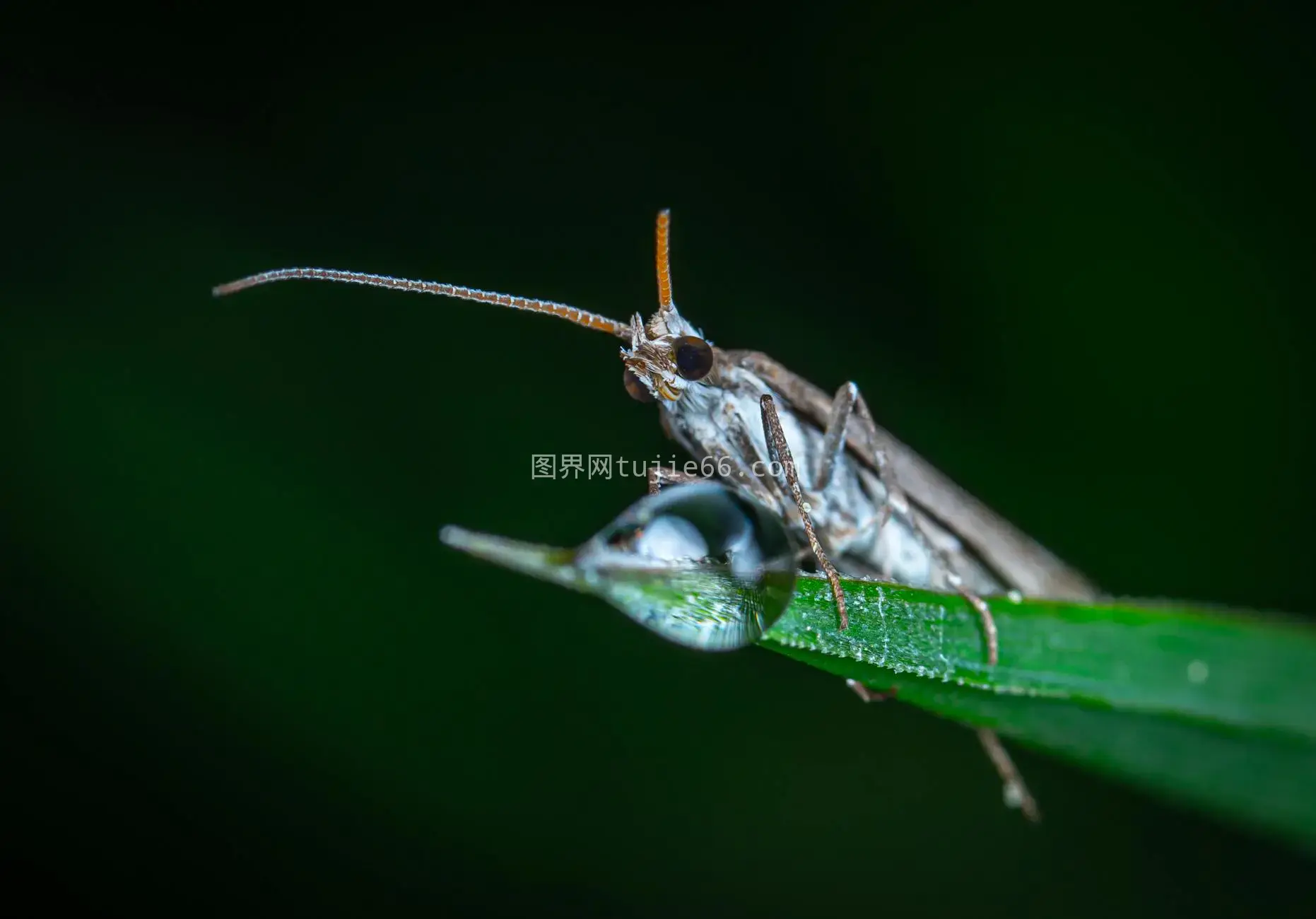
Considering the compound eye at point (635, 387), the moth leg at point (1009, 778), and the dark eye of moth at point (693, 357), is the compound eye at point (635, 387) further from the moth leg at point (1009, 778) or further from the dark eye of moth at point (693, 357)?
the moth leg at point (1009, 778)

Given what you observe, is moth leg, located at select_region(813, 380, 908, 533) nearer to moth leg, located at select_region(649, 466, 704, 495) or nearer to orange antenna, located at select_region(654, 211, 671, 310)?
moth leg, located at select_region(649, 466, 704, 495)

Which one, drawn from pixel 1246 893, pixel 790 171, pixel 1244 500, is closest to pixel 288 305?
pixel 790 171

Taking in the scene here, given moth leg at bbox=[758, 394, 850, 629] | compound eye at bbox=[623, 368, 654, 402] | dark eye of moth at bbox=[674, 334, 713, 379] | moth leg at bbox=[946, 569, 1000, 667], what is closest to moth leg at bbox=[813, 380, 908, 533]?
moth leg at bbox=[758, 394, 850, 629]

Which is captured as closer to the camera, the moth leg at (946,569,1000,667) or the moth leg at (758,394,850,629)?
the moth leg at (946,569,1000,667)

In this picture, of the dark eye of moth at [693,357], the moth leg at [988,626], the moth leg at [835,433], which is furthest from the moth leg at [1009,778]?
the dark eye of moth at [693,357]

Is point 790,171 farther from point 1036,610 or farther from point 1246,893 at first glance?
point 1246,893

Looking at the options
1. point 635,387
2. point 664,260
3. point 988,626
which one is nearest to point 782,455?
point 635,387

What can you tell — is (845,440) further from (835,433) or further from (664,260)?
(664,260)
